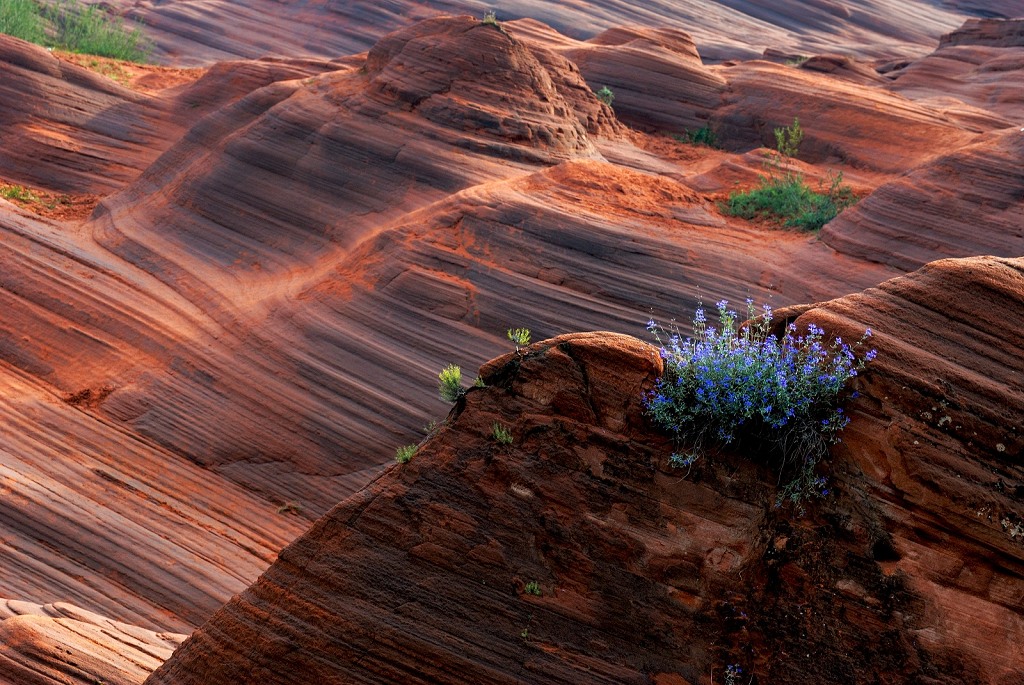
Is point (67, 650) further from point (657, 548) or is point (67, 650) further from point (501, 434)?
point (657, 548)

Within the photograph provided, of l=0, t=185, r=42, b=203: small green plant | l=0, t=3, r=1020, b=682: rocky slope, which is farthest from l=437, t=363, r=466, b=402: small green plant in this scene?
l=0, t=185, r=42, b=203: small green plant

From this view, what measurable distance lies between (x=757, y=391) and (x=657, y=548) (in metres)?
0.86

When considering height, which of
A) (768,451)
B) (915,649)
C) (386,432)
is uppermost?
(768,451)

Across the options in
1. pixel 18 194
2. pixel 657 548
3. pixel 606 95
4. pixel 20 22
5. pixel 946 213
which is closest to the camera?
pixel 657 548

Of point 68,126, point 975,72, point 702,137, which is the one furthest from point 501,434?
point 975,72

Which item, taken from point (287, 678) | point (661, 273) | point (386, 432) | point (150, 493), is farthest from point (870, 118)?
point (287, 678)

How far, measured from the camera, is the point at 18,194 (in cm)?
1584

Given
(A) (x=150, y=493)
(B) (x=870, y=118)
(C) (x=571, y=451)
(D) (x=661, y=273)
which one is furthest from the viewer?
(B) (x=870, y=118)

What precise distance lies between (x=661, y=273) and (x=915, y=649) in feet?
21.2

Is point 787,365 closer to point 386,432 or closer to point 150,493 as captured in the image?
point 386,432

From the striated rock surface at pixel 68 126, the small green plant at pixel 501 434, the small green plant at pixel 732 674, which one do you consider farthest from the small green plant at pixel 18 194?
the small green plant at pixel 732 674

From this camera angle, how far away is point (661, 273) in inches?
391

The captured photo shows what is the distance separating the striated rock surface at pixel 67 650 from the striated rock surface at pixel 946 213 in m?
8.23

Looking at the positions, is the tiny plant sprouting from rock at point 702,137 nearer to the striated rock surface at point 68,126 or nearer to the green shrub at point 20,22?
the striated rock surface at point 68,126
